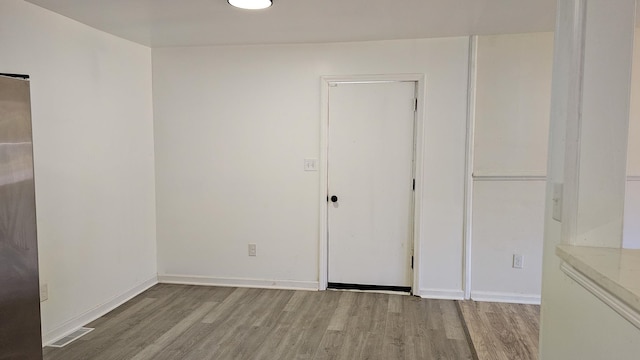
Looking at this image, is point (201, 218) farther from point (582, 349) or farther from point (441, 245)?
point (582, 349)

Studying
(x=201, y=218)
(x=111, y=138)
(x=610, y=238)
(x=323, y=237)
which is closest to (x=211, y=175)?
(x=201, y=218)

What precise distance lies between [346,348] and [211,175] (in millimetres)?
2064

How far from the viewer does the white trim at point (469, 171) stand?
11.5 ft

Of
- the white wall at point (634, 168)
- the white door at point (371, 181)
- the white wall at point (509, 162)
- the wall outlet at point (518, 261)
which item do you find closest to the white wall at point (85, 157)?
the white door at point (371, 181)

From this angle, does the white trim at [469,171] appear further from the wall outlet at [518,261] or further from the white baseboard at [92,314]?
the white baseboard at [92,314]

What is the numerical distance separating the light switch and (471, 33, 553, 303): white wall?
54.6 inches

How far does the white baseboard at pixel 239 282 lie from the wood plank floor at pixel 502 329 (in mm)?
1421

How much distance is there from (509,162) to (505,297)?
118 centimetres

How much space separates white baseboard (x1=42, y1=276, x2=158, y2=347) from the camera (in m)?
2.88

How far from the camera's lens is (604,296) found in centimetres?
106

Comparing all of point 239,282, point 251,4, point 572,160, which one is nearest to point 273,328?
point 239,282

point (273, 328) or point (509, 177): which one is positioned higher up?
point (509, 177)

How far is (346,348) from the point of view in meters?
2.82

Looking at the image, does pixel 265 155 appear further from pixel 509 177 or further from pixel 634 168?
pixel 634 168
